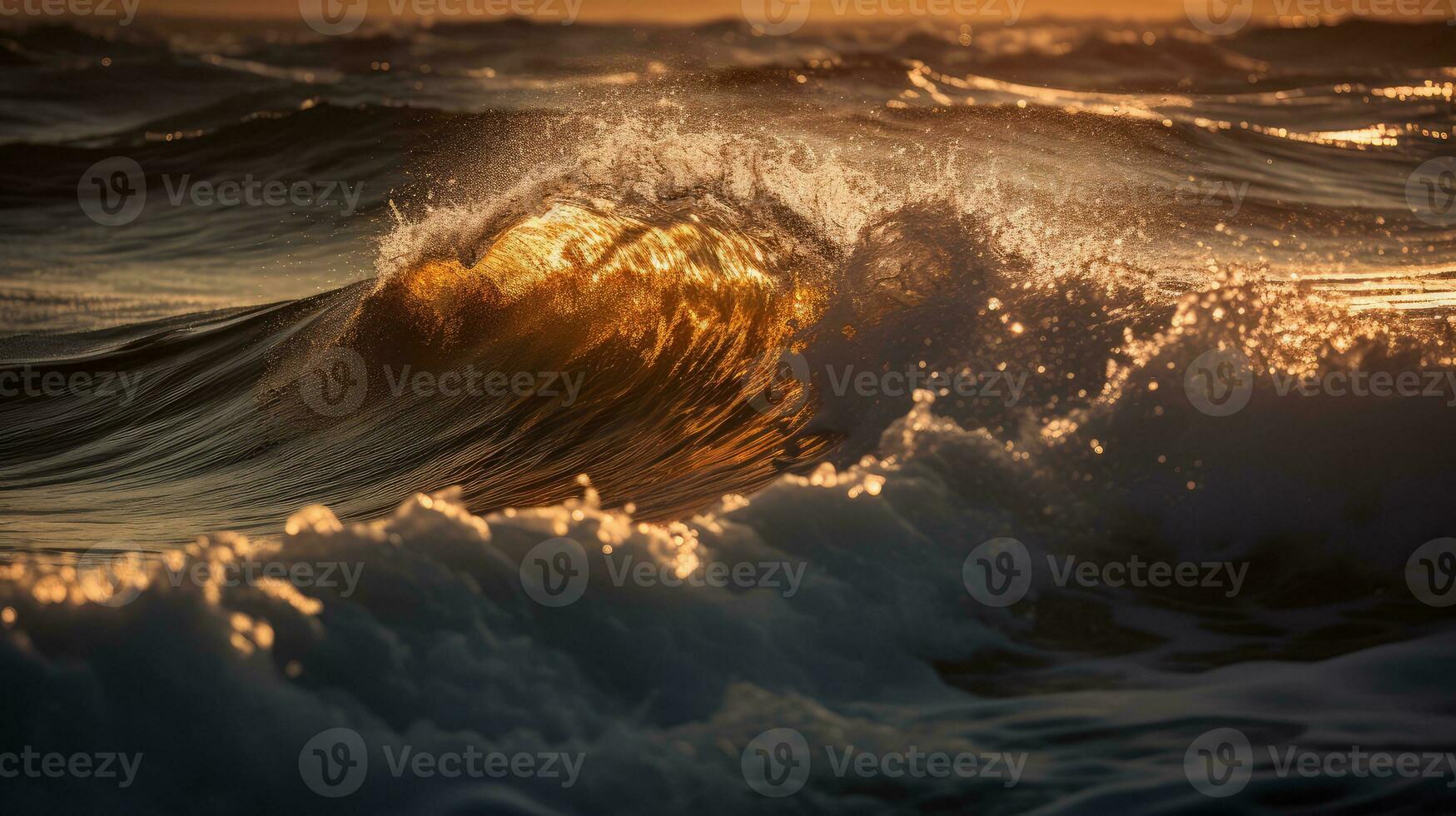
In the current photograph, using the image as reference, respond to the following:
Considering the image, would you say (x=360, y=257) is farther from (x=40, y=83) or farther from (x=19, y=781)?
(x=40, y=83)

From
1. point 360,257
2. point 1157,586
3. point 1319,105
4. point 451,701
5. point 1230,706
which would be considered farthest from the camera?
point 1319,105

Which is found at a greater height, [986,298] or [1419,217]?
[1419,217]

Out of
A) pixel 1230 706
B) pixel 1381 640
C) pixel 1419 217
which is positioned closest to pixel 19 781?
pixel 1230 706

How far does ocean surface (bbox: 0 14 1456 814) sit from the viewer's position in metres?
3.40

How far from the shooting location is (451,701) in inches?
138

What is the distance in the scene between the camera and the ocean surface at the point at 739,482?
3.40 metres

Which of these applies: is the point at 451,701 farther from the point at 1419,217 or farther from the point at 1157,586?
the point at 1419,217

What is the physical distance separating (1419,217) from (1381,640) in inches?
A: 444

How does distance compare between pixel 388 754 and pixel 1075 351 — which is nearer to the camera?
pixel 388 754

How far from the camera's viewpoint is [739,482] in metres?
5.76

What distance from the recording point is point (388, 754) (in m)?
3.33

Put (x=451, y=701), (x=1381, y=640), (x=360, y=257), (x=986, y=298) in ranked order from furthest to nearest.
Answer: (x=360, y=257) < (x=986, y=298) < (x=1381, y=640) < (x=451, y=701)

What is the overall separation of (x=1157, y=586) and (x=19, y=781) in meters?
3.86

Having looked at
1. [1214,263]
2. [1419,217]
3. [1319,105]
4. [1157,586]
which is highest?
[1319,105]
